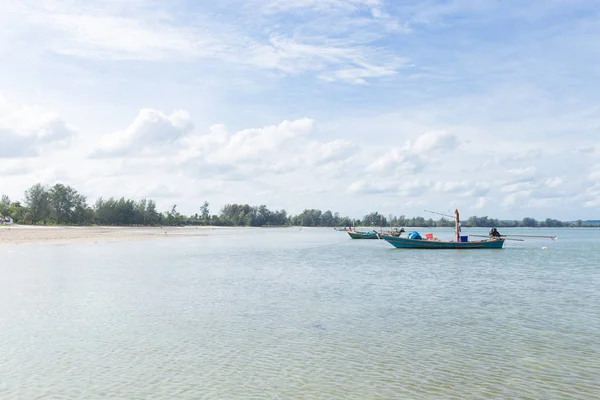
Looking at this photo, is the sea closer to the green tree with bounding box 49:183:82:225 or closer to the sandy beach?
the sandy beach

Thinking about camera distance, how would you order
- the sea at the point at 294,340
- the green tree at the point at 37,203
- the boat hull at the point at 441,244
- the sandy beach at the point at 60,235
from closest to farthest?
the sea at the point at 294,340 < the boat hull at the point at 441,244 < the sandy beach at the point at 60,235 < the green tree at the point at 37,203

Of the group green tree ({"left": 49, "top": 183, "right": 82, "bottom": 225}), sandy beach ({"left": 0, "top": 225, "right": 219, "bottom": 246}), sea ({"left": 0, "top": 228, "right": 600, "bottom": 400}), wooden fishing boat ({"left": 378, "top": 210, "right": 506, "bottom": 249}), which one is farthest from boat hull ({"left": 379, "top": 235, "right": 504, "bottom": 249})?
green tree ({"left": 49, "top": 183, "right": 82, "bottom": 225})

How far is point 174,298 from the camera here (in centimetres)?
2053

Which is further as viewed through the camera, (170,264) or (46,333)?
(170,264)

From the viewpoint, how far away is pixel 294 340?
13.2 metres

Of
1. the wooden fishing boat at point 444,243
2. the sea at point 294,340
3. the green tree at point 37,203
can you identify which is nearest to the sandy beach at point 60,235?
the green tree at point 37,203

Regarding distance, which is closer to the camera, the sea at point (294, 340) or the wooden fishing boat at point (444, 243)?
the sea at point (294, 340)

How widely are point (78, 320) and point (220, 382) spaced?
8200 mm

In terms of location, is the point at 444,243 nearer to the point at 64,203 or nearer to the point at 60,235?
the point at 60,235

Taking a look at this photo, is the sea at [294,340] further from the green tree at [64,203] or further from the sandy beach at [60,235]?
the green tree at [64,203]

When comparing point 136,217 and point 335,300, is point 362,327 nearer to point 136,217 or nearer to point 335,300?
point 335,300

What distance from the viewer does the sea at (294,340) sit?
9406mm

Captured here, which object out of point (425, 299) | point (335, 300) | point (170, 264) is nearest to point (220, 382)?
point (335, 300)

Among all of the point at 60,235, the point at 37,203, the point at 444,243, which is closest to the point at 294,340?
the point at 444,243
